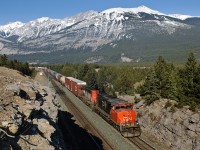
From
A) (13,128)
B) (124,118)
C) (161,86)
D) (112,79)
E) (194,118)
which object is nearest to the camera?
(13,128)

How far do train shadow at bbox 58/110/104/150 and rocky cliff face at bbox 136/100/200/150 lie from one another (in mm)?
10336

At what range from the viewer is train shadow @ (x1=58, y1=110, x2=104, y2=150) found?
42109mm

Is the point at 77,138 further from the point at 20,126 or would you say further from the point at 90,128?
the point at 20,126

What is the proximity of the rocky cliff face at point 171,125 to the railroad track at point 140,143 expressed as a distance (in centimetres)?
408

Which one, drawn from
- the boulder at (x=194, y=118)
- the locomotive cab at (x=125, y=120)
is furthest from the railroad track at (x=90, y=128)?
the boulder at (x=194, y=118)

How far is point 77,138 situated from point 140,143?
9.06 meters

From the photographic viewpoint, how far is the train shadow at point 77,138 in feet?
138

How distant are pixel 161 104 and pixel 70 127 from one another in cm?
1640

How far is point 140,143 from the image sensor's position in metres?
44.2

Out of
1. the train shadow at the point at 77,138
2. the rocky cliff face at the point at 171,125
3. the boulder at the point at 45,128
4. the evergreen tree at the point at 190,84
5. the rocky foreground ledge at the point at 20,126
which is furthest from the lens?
the evergreen tree at the point at 190,84

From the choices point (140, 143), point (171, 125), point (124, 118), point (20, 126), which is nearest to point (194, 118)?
point (171, 125)

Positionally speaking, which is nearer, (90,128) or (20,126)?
(20,126)

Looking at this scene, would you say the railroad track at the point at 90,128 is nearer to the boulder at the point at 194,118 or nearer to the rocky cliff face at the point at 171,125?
the rocky cliff face at the point at 171,125

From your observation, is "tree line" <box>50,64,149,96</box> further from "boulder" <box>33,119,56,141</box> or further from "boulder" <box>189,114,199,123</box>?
"boulder" <box>33,119,56,141</box>
